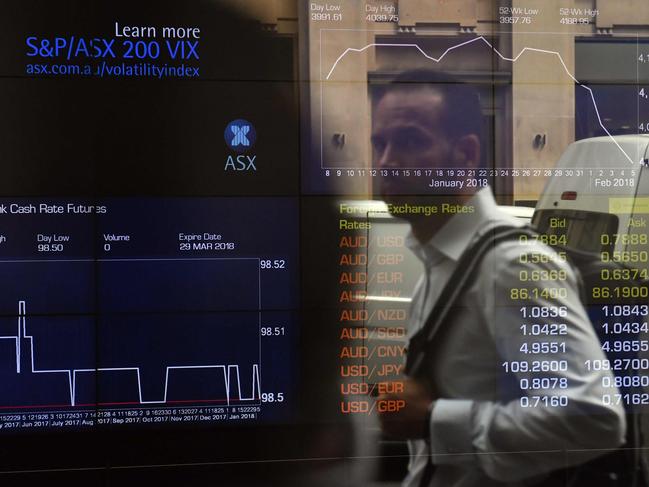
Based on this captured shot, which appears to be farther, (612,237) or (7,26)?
(612,237)

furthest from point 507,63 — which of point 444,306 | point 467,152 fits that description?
point 444,306

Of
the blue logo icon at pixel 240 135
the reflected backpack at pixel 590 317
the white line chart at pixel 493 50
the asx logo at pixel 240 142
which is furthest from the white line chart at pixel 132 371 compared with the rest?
the white line chart at pixel 493 50

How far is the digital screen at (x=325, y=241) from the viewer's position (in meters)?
5.27

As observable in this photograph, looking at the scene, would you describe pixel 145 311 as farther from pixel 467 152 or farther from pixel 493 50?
pixel 493 50

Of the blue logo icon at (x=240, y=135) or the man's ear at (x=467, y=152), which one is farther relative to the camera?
the man's ear at (x=467, y=152)

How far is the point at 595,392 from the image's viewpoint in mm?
5582

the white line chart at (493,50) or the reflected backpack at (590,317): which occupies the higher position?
the white line chart at (493,50)

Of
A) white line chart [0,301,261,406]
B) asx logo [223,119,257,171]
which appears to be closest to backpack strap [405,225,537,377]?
white line chart [0,301,261,406]

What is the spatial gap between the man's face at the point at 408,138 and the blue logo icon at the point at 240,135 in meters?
0.71

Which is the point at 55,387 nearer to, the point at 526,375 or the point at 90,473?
the point at 90,473

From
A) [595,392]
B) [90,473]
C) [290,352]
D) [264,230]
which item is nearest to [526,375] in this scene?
[595,392]

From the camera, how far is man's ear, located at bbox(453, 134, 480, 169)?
17.9ft

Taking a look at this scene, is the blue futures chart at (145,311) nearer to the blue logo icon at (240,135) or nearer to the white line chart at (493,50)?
the blue logo icon at (240,135)

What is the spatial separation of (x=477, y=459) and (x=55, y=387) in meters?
2.50
